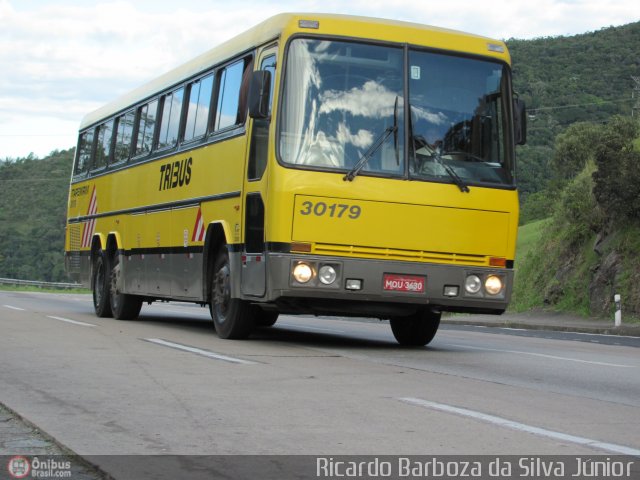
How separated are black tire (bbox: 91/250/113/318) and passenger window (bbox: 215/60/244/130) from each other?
21.3 ft

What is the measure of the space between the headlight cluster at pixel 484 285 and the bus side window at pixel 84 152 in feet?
40.1

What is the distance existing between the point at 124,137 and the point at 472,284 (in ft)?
30.8

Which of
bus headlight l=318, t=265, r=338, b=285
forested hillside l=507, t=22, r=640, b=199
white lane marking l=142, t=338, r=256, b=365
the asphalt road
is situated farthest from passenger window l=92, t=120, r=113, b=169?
forested hillside l=507, t=22, r=640, b=199

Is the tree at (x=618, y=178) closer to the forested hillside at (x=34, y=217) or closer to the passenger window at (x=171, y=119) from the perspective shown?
the passenger window at (x=171, y=119)

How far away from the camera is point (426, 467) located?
6191mm

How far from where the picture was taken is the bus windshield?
→ 13711mm

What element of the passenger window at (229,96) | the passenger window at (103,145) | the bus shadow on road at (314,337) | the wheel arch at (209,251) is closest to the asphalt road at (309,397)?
the bus shadow on road at (314,337)

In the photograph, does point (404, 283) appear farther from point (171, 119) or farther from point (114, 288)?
point (114, 288)

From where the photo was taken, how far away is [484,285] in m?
14.1

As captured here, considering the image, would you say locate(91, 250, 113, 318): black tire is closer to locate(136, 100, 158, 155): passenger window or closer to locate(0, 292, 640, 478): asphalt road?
locate(136, 100, 158, 155): passenger window

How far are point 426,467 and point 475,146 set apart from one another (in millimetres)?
8467

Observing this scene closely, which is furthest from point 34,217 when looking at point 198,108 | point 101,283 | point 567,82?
point 198,108

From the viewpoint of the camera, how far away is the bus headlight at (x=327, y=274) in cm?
1354

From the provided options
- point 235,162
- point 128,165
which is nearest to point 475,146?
point 235,162
